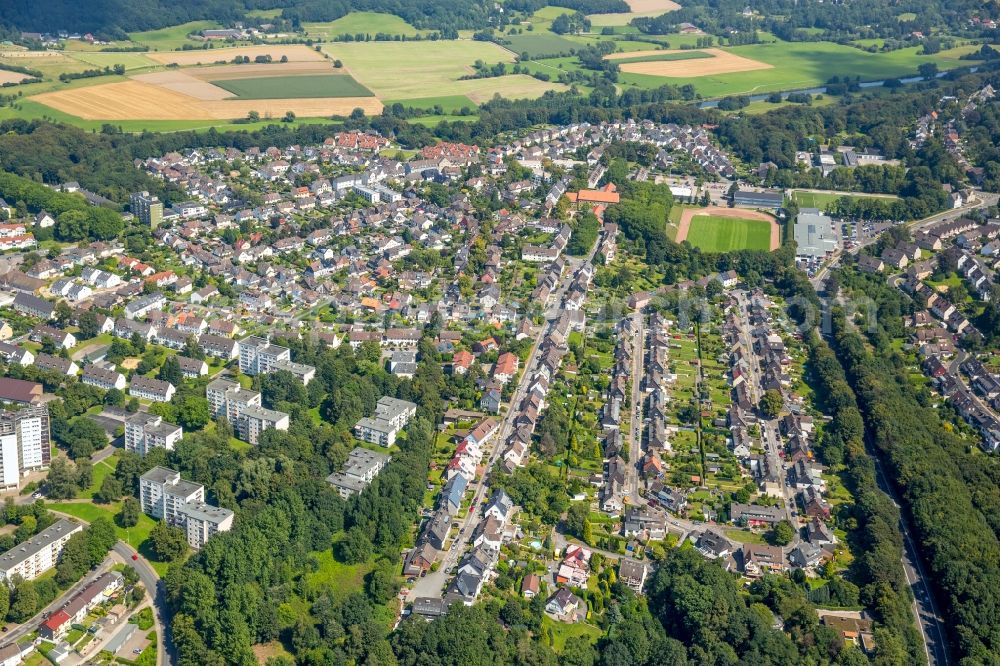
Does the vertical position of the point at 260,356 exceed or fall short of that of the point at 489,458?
it exceeds it

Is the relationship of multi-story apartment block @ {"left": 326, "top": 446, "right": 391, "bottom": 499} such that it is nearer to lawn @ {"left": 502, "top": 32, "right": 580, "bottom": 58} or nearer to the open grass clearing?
the open grass clearing

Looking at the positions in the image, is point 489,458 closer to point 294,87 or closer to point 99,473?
point 99,473

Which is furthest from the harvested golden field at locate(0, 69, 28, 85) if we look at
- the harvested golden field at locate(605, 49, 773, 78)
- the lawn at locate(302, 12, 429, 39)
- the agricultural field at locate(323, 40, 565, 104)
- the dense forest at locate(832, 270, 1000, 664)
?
the dense forest at locate(832, 270, 1000, 664)

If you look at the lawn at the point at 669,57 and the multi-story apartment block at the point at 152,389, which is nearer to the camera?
the multi-story apartment block at the point at 152,389

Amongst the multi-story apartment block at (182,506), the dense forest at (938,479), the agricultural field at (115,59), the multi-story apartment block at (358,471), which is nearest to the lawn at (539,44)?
the agricultural field at (115,59)

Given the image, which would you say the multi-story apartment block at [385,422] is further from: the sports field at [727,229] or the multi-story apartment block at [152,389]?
the sports field at [727,229]

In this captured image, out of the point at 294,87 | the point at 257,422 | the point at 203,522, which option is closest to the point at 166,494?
the point at 203,522

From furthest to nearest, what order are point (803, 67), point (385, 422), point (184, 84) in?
point (803, 67) → point (184, 84) → point (385, 422)
